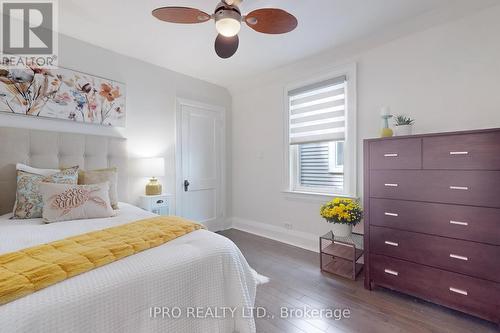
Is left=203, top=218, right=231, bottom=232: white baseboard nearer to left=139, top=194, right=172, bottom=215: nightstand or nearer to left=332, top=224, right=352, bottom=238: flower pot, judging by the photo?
left=139, top=194, right=172, bottom=215: nightstand

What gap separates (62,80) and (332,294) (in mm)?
3392

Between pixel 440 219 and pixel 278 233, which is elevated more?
pixel 440 219

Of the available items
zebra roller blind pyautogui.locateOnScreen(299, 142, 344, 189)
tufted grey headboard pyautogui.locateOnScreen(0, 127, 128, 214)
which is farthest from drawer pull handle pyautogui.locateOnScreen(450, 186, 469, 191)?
tufted grey headboard pyautogui.locateOnScreen(0, 127, 128, 214)

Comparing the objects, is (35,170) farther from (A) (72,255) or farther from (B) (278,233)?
(B) (278,233)

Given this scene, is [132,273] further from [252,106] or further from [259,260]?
[252,106]

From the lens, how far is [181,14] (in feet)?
5.28

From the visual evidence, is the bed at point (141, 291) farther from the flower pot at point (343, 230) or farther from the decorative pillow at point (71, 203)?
the flower pot at point (343, 230)

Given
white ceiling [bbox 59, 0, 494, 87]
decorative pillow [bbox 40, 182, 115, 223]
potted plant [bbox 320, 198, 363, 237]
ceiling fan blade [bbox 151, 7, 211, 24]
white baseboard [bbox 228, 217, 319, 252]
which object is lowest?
white baseboard [bbox 228, 217, 319, 252]

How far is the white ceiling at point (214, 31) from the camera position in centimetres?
197

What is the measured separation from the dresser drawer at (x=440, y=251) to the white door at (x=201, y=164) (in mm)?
2475

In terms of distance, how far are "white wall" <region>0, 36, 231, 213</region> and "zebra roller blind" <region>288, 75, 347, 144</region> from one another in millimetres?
1504

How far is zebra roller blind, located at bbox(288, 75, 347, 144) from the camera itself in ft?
9.26

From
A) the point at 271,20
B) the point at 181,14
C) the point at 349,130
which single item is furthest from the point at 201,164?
the point at 271,20

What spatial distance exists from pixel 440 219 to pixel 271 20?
1.96 meters
